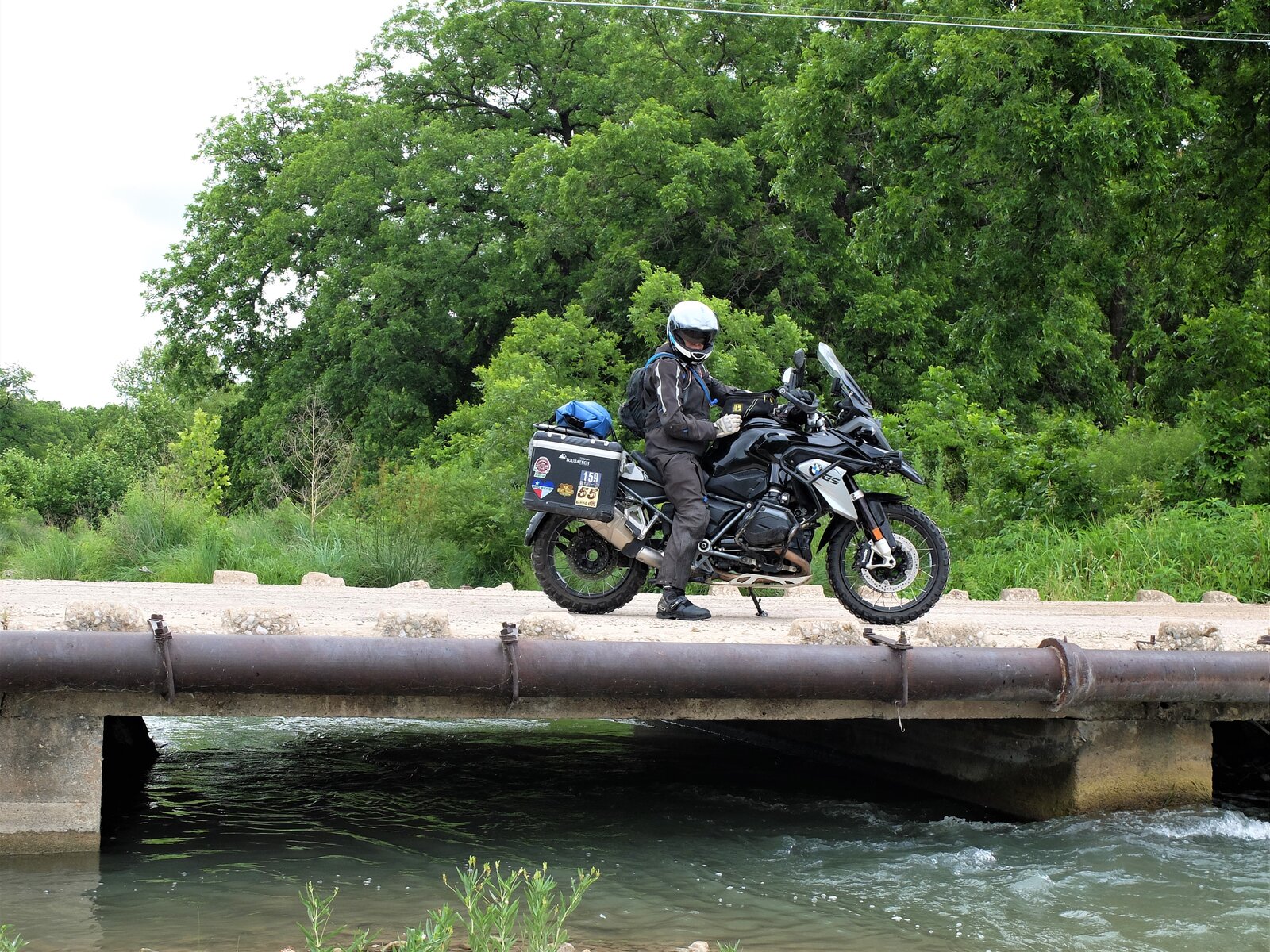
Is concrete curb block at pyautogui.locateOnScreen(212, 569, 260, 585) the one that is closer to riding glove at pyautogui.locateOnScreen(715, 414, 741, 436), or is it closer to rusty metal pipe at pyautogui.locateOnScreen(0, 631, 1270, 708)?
riding glove at pyautogui.locateOnScreen(715, 414, 741, 436)

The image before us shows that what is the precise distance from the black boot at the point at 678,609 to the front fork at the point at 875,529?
1.08 m

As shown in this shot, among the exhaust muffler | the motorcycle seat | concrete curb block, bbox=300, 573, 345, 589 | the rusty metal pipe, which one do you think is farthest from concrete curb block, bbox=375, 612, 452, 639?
concrete curb block, bbox=300, 573, 345, 589

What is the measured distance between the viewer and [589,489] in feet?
25.0

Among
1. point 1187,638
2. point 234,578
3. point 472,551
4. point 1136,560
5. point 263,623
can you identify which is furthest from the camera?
point 472,551

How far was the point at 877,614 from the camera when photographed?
7.69m

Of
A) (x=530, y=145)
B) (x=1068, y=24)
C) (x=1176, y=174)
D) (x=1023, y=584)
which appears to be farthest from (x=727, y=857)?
(x=530, y=145)

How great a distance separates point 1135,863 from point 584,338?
16349 millimetres

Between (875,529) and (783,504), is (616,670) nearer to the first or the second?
(783,504)

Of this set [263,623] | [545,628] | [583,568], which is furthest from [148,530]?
[545,628]

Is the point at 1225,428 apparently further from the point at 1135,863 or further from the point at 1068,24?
the point at 1135,863

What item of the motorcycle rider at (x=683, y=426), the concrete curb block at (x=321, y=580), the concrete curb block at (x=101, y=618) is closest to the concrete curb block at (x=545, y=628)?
the motorcycle rider at (x=683, y=426)

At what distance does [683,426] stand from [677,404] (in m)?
0.15

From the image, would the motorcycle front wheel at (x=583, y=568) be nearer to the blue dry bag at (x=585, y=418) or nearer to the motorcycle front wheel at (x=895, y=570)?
the blue dry bag at (x=585, y=418)

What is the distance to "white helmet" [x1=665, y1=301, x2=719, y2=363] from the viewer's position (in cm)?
779
